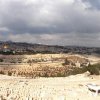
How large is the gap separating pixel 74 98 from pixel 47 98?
2.47 m

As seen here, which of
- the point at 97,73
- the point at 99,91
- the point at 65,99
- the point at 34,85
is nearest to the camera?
the point at 65,99

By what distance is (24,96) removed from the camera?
31.9m

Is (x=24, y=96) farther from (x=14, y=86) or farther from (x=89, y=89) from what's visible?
(x=89, y=89)

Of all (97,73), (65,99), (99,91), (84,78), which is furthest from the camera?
(97,73)

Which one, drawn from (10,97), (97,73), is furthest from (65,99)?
(97,73)

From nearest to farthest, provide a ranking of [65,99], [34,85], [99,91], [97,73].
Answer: [65,99] < [99,91] < [34,85] < [97,73]

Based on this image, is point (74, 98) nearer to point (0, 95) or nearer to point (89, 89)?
point (89, 89)

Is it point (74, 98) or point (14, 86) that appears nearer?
point (74, 98)

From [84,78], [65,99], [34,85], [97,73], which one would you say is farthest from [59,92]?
[97,73]

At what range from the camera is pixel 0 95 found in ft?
104

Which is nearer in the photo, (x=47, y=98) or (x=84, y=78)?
(x=47, y=98)

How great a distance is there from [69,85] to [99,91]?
3616 mm

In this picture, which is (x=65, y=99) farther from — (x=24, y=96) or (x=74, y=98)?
(x=24, y=96)

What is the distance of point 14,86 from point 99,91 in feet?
28.1
